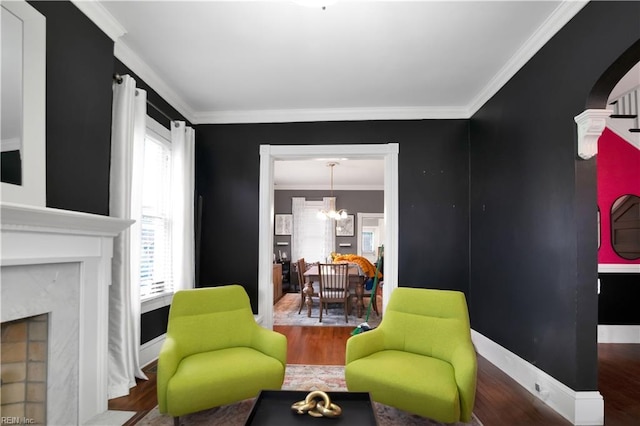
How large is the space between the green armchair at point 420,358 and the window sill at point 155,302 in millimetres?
2040

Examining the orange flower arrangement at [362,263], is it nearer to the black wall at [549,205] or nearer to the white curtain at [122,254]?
the black wall at [549,205]

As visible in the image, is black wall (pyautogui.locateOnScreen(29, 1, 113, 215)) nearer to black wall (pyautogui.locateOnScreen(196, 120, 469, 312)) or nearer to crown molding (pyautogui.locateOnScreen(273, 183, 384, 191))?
black wall (pyautogui.locateOnScreen(196, 120, 469, 312))

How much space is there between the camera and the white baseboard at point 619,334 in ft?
13.9

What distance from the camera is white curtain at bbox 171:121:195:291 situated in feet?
12.6

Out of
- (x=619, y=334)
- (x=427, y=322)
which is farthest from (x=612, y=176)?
(x=427, y=322)

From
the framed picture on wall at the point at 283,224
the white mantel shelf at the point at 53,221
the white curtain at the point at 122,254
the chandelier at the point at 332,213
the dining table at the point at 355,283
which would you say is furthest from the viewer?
the framed picture on wall at the point at 283,224

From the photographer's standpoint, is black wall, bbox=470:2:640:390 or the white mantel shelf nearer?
the white mantel shelf

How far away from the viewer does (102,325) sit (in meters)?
2.38

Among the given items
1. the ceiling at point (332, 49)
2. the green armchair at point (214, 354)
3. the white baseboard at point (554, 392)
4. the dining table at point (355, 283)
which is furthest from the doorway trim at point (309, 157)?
the green armchair at point (214, 354)

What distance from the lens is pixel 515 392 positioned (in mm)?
2867

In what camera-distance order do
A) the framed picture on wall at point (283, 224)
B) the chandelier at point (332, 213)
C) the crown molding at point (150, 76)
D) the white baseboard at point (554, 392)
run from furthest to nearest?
the framed picture on wall at point (283, 224), the chandelier at point (332, 213), the crown molding at point (150, 76), the white baseboard at point (554, 392)

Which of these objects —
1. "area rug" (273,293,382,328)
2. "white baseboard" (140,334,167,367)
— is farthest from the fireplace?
"area rug" (273,293,382,328)

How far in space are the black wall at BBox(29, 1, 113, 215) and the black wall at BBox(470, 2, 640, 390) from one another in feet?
10.8

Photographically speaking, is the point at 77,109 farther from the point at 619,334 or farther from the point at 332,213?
the point at 332,213
